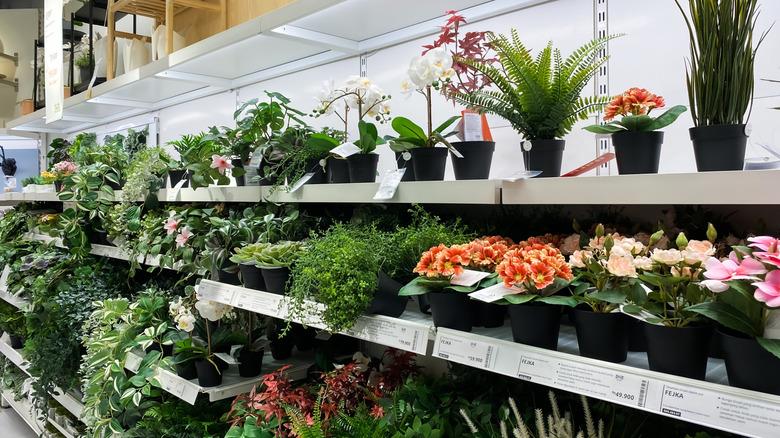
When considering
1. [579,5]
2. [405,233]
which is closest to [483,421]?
[405,233]

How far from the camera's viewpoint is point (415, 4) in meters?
1.96

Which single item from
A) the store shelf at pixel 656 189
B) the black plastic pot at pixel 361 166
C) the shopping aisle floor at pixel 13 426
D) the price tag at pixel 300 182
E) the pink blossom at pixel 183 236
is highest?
the black plastic pot at pixel 361 166

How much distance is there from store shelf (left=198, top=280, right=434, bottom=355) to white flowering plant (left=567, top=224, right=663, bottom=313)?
40cm

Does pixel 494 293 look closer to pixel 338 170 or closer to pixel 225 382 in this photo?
pixel 338 170

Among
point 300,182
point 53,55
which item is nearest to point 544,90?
point 300,182

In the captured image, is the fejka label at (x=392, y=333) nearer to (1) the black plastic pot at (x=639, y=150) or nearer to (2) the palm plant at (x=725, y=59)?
(1) the black plastic pot at (x=639, y=150)

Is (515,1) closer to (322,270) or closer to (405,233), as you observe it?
(405,233)

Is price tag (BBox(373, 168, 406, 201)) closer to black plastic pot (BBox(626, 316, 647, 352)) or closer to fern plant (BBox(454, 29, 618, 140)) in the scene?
fern plant (BBox(454, 29, 618, 140))

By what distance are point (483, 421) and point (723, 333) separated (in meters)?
0.66

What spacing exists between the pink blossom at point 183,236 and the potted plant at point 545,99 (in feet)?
4.82

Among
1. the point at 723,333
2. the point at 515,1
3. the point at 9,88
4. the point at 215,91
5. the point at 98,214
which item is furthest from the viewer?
the point at 9,88

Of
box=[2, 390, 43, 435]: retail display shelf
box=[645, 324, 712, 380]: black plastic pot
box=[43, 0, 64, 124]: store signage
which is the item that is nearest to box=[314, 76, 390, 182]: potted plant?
box=[645, 324, 712, 380]: black plastic pot

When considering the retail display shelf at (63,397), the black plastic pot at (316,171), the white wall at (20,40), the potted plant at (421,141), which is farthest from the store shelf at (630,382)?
the white wall at (20,40)

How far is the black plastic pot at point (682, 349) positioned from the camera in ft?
3.19
